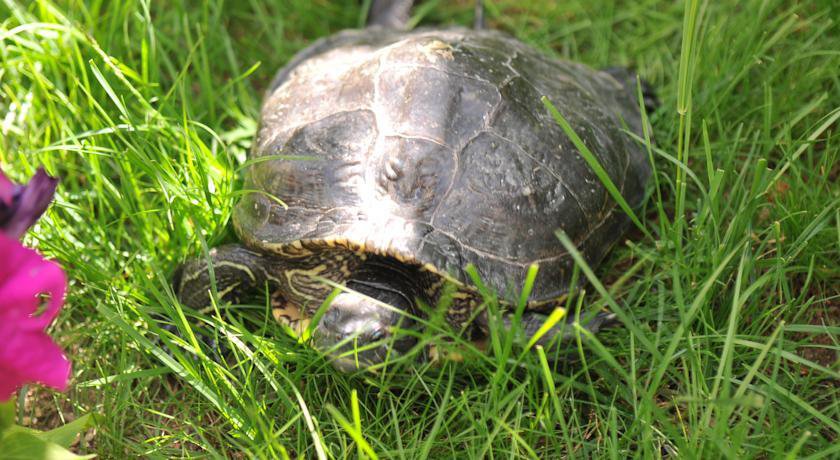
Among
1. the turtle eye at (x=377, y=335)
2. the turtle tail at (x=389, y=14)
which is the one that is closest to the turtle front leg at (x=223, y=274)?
the turtle eye at (x=377, y=335)

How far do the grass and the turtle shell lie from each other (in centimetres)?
20

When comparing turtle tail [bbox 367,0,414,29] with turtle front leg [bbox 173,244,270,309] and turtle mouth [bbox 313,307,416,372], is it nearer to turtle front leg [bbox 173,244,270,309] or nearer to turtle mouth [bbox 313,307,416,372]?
turtle front leg [bbox 173,244,270,309]

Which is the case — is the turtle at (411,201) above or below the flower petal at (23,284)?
below

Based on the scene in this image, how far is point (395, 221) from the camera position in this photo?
7.14 ft

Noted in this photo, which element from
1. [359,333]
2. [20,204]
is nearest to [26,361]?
[20,204]

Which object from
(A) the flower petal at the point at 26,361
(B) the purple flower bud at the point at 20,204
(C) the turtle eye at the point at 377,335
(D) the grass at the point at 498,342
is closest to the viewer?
(A) the flower petal at the point at 26,361

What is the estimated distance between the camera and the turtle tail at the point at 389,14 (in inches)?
140

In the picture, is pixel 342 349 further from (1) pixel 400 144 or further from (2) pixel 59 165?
(2) pixel 59 165

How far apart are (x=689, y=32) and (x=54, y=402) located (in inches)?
85.5

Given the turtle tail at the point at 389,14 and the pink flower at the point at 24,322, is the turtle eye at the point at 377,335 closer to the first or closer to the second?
the pink flower at the point at 24,322

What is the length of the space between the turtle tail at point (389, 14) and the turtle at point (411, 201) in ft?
3.15

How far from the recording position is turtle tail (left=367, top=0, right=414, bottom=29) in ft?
11.7

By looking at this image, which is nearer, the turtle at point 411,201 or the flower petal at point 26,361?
the flower petal at point 26,361

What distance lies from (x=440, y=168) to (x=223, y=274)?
2.63ft
